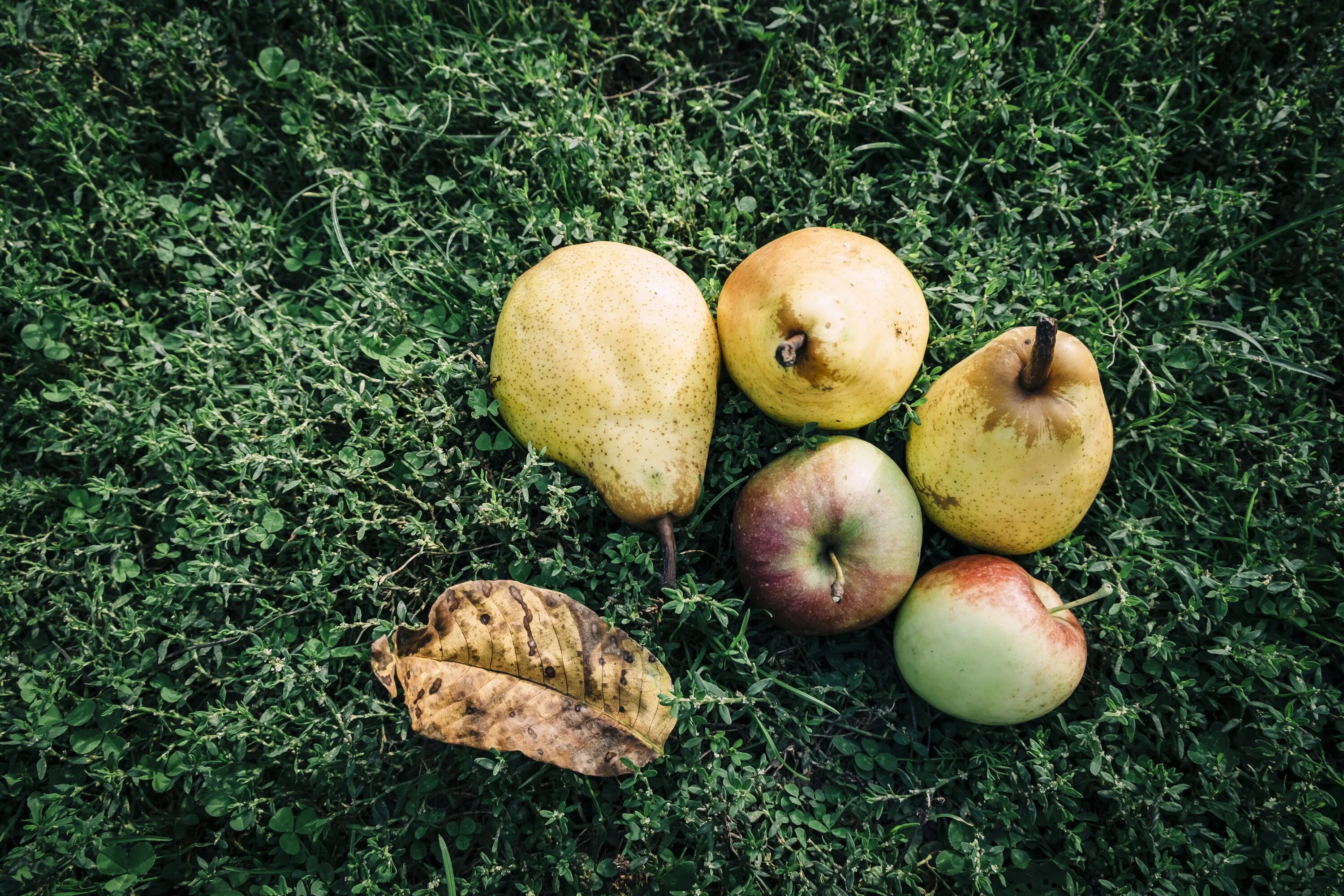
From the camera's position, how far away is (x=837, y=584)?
265 centimetres

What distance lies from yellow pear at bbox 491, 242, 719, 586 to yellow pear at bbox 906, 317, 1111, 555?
0.81 meters

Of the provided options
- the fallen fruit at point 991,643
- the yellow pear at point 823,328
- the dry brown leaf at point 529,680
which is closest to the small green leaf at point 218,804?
the dry brown leaf at point 529,680

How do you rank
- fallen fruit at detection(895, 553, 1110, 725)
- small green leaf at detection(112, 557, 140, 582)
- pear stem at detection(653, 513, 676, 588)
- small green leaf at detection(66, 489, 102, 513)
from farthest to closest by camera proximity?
small green leaf at detection(66, 489, 102, 513), small green leaf at detection(112, 557, 140, 582), pear stem at detection(653, 513, 676, 588), fallen fruit at detection(895, 553, 1110, 725)

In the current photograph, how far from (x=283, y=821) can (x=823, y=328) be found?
255 centimetres

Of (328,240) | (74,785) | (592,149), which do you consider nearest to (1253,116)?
(592,149)

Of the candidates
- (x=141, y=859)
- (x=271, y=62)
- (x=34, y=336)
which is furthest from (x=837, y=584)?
(x=34, y=336)

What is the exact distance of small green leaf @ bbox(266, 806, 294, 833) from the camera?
9.43 feet

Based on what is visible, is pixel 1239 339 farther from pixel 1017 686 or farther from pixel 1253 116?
pixel 1017 686

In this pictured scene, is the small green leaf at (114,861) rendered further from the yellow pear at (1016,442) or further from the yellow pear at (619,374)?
the yellow pear at (1016,442)

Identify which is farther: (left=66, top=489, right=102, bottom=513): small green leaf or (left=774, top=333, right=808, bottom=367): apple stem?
(left=66, top=489, right=102, bottom=513): small green leaf

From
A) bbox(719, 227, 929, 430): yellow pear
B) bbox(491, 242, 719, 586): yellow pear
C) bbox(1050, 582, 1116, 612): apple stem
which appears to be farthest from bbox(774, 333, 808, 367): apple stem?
bbox(1050, 582, 1116, 612): apple stem

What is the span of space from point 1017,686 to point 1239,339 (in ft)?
5.75

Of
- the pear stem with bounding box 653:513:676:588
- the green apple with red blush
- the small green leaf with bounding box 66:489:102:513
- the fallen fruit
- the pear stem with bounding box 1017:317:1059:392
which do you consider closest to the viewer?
A: the pear stem with bounding box 1017:317:1059:392

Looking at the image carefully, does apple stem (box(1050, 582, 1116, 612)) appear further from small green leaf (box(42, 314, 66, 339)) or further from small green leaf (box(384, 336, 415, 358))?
small green leaf (box(42, 314, 66, 339))
